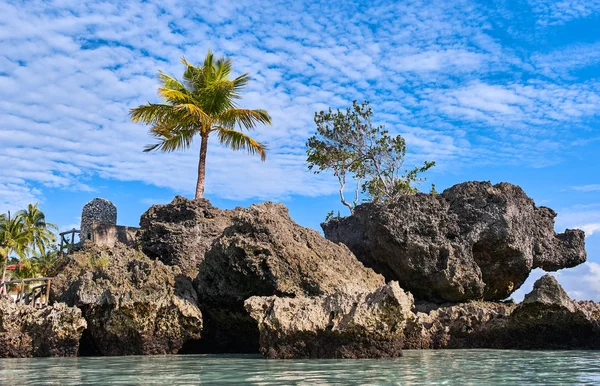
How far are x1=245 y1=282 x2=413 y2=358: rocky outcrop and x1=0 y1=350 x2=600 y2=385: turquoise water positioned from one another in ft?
1.30

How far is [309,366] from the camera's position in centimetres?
733

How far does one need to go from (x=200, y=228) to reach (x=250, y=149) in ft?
36.4

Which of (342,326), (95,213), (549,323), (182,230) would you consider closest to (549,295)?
(549,323)

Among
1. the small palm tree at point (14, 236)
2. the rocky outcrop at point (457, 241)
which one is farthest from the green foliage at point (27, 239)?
the rocky outcrop at point (457, 241)

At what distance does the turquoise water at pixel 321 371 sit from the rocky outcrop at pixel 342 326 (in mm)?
396

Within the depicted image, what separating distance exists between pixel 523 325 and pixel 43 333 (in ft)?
29.0

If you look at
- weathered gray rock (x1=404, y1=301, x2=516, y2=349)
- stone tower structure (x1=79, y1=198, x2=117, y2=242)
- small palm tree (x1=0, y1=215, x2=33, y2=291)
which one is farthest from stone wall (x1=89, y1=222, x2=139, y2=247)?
small palm tree (x1=0, y1=215, x2=33, y2=291)

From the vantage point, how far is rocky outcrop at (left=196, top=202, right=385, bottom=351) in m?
10.1

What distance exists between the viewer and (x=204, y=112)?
2353 centimetres

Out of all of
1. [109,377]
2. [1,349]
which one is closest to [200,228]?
[1,349]

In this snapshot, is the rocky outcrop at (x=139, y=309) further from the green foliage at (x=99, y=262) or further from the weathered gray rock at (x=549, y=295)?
the weathered gray rock at (x=549, y=295)

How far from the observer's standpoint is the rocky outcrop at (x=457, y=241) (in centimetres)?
1370

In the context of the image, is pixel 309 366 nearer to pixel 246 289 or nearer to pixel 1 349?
pixel 246 289

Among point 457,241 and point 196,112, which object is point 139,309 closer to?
point 457,241
